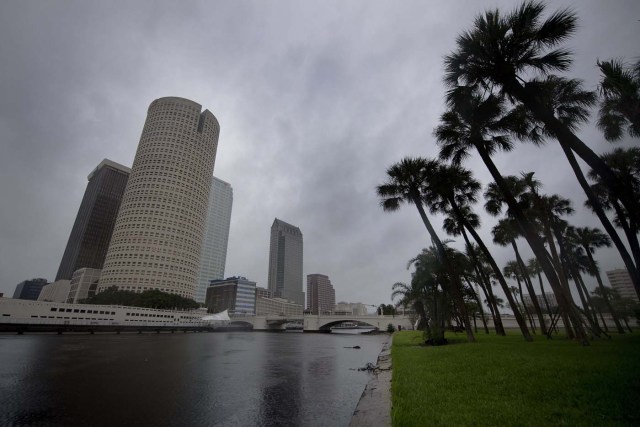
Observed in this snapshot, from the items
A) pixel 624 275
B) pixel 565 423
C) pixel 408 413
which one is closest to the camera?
pixel 565 423

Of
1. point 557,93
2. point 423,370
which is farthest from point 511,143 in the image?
point 423,370

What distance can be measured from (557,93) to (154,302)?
123458 mm

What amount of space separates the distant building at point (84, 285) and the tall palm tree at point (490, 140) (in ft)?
622

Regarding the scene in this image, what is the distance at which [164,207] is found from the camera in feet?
488

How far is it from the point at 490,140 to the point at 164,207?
509 ft

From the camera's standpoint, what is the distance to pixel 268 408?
33.0ft

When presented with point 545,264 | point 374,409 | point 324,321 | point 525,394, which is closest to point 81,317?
point 324,321

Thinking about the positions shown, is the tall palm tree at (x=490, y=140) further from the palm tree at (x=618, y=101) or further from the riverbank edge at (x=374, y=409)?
the riverbank edge at (x=374, y=409)

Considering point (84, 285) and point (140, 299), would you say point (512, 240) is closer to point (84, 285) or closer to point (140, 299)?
point (140, 299)

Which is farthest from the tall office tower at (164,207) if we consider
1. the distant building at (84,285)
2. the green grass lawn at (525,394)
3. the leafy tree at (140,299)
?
the green grass lawn at (525,394)

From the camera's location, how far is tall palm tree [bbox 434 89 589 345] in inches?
704

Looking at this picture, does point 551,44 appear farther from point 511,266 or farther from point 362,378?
point 511,266

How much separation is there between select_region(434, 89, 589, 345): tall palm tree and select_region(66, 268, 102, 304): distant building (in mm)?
189721

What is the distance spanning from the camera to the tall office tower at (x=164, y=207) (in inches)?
5497
